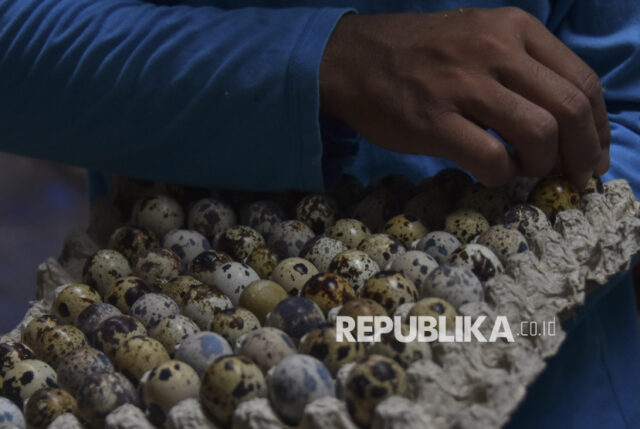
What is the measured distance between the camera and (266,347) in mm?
452

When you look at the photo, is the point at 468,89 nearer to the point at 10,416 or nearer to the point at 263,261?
the point at 263,261

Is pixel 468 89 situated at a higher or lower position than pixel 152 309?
higher

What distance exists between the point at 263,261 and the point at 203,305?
0.07 metres

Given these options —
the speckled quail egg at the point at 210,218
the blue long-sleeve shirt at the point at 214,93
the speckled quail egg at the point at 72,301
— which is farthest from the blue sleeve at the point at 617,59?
the speckled quail egg at the point at 72,301

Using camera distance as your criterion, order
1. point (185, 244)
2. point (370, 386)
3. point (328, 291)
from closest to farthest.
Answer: point (370, 386) → point (328, 291) → point (185, 244)

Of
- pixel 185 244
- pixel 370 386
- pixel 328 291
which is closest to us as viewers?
pixel 370 386

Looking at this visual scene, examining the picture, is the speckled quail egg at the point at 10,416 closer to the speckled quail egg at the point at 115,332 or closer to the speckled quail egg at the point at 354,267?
the speckled quail egg at the point at 115,332

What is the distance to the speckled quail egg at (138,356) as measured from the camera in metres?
0.47

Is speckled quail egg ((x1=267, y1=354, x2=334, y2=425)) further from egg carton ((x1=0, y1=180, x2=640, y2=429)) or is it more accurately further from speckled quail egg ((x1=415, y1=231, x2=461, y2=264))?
speckled quail egg ((x1=415, y1=231, x2=461, y2=264))

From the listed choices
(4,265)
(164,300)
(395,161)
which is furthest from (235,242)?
(4,265)

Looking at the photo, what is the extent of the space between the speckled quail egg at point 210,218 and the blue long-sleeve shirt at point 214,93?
19 millimetres

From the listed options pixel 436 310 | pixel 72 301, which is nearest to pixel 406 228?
pixel 436 310

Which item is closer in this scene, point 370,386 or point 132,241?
point 370,386

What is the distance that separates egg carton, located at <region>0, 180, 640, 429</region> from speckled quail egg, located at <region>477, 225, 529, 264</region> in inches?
0.5
